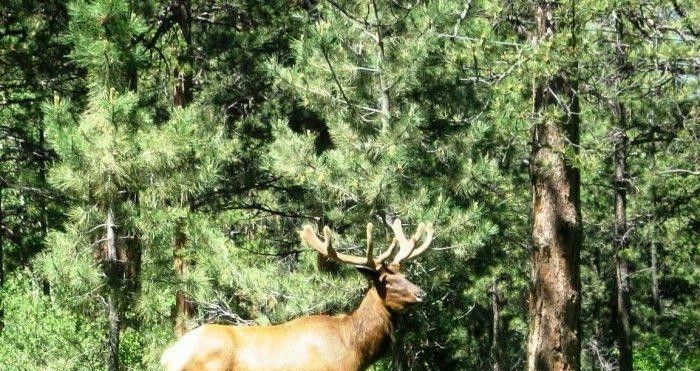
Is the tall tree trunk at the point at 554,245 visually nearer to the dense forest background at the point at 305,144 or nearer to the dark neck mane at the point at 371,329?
the dense forest background at the point at 305,144

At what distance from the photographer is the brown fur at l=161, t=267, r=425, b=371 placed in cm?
937

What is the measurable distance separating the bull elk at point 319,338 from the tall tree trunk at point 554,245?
1303mm

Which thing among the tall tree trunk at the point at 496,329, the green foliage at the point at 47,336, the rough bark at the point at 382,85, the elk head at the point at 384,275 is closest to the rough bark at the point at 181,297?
the green foliage at the point at 47,336

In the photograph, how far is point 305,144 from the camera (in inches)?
480

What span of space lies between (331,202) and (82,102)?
15.0 feet

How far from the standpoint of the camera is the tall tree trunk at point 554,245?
9023mm

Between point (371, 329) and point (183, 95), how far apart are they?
259 inches

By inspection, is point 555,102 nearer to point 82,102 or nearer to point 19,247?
point 82,102

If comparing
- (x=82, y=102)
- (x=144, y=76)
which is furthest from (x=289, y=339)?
(x=144, y=76)

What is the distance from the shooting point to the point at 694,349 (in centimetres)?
2541

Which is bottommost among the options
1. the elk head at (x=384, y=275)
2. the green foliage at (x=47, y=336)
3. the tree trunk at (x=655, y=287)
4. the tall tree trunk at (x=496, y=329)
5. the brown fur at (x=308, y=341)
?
the tree trunk at (x=655, y=287)

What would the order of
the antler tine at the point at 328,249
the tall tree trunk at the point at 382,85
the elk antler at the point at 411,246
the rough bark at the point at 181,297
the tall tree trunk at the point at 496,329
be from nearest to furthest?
the antler tine at the point at 328,249 < the elk antler at the point at 411,246 < the tall tree trunk at the point at 382,85 < the rough bark at the point at 181,297 < the tall tree trunk at the point at 496,329

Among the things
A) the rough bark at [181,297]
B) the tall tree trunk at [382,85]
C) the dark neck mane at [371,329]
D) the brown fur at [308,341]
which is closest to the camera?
the brown fur at [308,341]

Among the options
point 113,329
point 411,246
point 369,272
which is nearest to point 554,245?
point 411,246
